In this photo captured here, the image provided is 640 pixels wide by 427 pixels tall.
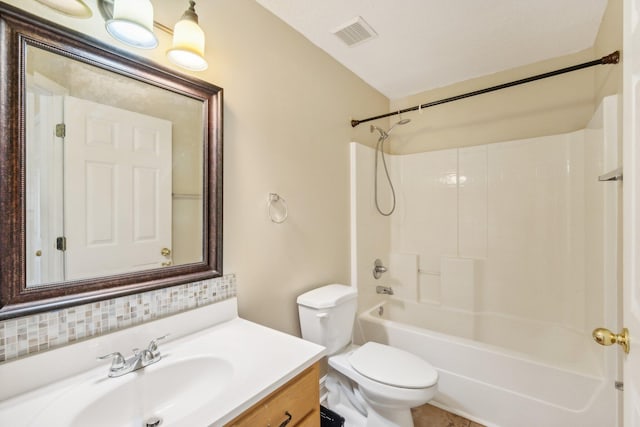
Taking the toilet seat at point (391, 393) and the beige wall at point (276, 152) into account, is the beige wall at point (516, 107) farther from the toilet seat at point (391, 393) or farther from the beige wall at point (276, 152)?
the toilet seat at point (391, 393)

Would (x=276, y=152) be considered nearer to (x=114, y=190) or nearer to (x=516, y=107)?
(x=114, y=190)

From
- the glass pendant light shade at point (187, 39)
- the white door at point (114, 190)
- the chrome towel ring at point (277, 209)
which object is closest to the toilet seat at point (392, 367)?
the chrome towel ring at point (277, 209)

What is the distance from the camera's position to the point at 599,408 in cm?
141

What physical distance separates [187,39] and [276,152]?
0.68 meters

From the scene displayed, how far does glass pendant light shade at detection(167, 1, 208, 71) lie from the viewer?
1.04 m

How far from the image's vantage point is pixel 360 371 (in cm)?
150

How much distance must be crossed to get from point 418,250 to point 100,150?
8.02 ft

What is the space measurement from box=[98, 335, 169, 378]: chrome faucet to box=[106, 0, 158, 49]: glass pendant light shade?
3.38 ft

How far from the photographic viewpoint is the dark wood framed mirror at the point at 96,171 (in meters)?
0.79

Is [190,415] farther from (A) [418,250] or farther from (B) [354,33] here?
(A) [418,250]

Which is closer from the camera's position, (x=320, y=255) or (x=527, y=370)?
(x=527, y=370)

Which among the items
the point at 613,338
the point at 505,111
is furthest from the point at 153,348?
the point at 505,111

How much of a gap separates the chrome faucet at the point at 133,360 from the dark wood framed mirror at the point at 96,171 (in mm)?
202

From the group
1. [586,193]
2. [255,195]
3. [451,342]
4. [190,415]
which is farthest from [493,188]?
[190,415]
